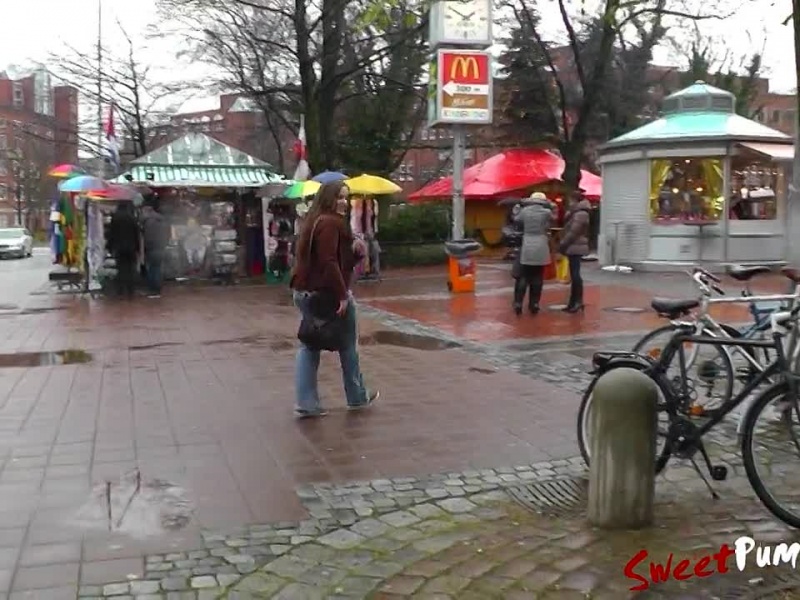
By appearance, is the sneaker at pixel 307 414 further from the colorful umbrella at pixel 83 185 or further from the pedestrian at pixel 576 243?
the colorful umbrella at pixel 83 185

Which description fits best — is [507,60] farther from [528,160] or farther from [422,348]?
[422,348]

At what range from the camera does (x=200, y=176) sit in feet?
64.5

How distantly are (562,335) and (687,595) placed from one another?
298 inches

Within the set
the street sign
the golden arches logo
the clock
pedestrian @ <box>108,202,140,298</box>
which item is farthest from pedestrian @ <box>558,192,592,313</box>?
pedestrian @ <box>108,202,140,298</box>

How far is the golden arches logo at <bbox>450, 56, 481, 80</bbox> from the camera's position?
54.6 feet

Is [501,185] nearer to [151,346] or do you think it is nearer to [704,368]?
[151,346]

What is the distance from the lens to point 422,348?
34.8 ft

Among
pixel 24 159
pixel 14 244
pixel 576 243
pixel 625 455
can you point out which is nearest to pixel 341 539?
pixel 625 455

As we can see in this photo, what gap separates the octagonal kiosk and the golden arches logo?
570 centimetres

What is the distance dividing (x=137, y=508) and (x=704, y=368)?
3590 mm

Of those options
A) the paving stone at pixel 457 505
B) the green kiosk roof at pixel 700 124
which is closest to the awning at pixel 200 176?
the green kiosk roof at pixel 700 124

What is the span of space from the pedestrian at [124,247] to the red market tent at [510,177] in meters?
13.2

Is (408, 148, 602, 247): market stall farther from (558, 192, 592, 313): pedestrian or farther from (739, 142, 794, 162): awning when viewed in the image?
(558, 192, 592, 313): pedestrian

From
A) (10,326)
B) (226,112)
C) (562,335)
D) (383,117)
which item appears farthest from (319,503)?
(226,112)
